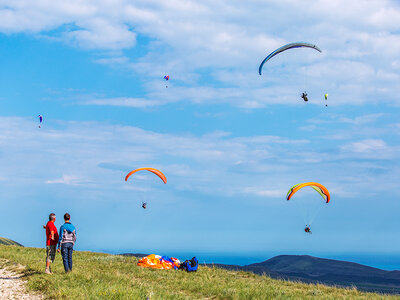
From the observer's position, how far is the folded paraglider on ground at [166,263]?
79.2 ft

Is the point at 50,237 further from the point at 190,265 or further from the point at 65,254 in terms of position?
the point at 190,265

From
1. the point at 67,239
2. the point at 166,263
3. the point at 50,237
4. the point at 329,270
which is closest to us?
the point at 67,239

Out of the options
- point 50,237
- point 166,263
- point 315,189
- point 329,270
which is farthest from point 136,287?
point 329,270

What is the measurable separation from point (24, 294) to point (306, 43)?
25149mm

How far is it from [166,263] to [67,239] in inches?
372

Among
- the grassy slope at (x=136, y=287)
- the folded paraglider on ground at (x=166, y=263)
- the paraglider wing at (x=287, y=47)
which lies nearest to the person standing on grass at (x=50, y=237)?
the grassy slope at (x=136, y=287)

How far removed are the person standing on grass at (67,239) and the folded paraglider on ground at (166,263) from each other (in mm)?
8261

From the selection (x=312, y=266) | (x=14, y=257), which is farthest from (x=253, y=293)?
(x=312, y=266)

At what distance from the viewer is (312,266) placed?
4902 inches

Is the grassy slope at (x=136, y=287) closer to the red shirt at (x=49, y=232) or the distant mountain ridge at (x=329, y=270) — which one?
the red shirt at (x=49, y=232)

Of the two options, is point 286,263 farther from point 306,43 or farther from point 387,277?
point 306,43

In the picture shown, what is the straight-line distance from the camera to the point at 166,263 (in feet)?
81.7

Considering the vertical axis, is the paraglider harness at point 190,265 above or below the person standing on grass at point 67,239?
below

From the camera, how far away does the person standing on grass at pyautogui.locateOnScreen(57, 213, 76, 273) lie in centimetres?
1650
